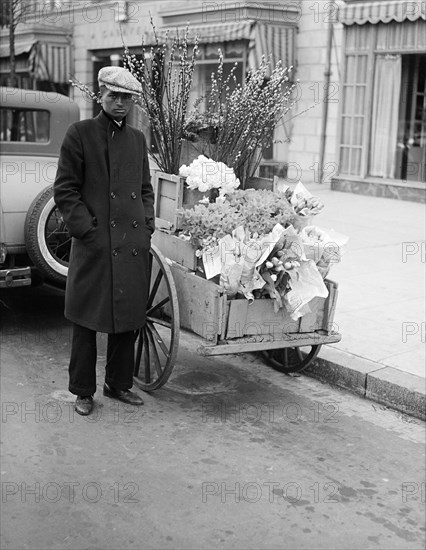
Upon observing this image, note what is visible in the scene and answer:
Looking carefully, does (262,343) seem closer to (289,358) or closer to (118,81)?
(289,358)

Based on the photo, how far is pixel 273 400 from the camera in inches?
204

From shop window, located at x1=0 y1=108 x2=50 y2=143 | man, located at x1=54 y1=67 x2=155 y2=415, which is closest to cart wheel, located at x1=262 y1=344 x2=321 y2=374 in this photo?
man, located at x1=54 y1=67 x2=155 y2=415

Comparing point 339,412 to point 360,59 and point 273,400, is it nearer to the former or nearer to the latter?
point 273,400

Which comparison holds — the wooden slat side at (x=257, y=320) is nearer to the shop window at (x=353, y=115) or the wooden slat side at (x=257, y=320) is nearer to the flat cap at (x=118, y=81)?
the flat cap at (x=118, y=81)

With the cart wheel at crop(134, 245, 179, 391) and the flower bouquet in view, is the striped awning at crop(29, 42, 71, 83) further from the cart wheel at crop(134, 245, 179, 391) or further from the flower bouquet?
the flower bouquet

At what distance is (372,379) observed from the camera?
17.4 feet

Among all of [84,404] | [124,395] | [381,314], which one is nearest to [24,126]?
[381,314]

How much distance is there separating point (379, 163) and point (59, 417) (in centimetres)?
1110

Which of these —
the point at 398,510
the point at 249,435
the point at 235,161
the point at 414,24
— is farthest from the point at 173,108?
the point at 414,24

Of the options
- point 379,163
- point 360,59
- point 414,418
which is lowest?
point 414,418

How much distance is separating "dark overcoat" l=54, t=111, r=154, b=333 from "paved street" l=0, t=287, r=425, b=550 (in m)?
0.69

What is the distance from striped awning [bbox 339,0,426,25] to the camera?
13.0m

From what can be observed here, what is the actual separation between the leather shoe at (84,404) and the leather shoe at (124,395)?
0.68 feet

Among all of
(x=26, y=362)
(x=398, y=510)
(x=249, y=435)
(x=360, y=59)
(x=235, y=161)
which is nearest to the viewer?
(x=398, y=510)
